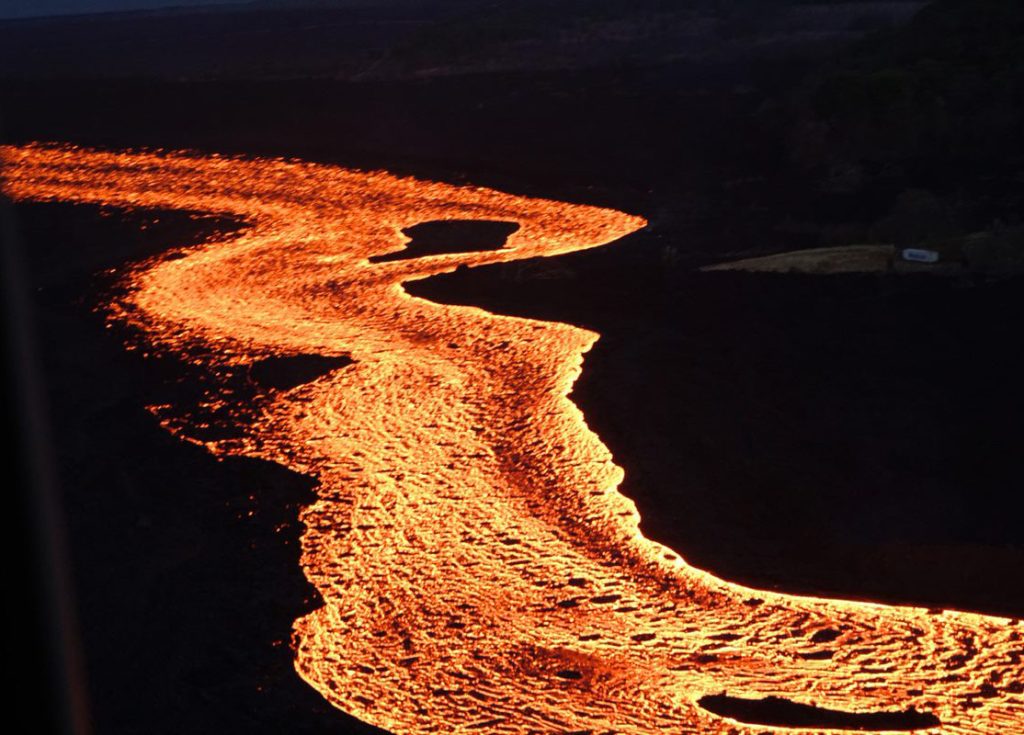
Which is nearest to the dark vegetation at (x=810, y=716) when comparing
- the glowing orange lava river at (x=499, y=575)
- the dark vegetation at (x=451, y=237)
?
the glowing orange lava river at (x=499, y=575)

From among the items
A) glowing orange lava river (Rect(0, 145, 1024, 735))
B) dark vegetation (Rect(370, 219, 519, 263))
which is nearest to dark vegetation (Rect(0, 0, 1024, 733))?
dark vegetation (Rect(370, 219, 519, 263))

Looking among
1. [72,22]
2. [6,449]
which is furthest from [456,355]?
[72,22]

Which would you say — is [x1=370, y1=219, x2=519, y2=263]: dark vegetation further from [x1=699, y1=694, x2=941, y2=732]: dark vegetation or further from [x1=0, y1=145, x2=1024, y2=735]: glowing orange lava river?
[x1=699, y1=694, x2=941, y2=732]: dark vegetation

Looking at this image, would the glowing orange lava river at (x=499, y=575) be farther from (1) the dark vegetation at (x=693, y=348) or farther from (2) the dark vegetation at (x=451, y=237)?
(2) the dark vegetation at (x=451, y=237)

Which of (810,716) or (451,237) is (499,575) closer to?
(810,716)

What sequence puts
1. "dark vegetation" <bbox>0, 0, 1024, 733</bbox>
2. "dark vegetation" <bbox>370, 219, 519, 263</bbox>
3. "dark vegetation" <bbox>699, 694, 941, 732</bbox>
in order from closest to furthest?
"dark vegetation" <bbox>699, 694, 941, 732</bbox>, "dark vegetation" <bbox>0, 0, 1024, 733</bbox>, "dark vegetation" <bbox>370, 219, 519, 263</bbox>

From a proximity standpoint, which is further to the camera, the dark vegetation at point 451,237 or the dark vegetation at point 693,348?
the dark vegetation at point 451,237
